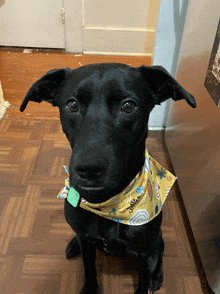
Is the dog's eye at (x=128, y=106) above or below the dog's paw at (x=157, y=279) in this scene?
above

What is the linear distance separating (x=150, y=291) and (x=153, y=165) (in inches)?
26.3

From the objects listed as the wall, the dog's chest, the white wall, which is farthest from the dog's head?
the wall

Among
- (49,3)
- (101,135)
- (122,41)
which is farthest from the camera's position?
(122,41)

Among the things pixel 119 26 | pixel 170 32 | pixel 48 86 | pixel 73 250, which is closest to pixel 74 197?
pixel 48 86

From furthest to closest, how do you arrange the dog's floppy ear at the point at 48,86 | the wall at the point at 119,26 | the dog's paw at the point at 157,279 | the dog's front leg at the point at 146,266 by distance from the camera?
1. the wall at the point at 119,26
2. the dog's paw at the point at 157,279
3. the dog's front leg at the point at 146,266
4. the dog's floppy ear at the point at 48,86

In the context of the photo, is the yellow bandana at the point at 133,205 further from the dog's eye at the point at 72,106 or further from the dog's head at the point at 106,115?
the dog's eye at the point at 72,106

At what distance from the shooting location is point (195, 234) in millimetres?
1521

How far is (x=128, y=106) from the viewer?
2.89ft

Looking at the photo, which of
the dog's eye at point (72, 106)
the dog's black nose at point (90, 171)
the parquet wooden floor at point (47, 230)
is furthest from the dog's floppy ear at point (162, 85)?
the parquet wooden floor at point (47, 230)

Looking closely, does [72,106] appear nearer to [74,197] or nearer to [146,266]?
[74,197]

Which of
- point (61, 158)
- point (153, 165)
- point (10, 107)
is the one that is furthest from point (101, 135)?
point (10, 107)

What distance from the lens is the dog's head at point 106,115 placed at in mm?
799

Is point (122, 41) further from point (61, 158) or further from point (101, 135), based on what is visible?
point (101, 135)

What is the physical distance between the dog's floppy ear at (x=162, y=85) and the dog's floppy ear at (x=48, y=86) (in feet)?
0.98
